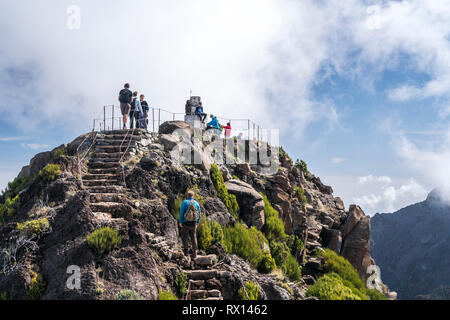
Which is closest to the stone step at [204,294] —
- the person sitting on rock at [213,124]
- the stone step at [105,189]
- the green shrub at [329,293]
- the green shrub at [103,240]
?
the green shrub at [103,240]

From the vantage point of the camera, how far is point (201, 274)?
371 inches

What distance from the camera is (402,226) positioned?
629ft

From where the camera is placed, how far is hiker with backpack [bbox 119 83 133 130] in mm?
16219

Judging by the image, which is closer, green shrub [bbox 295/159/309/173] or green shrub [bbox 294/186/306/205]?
green shrub [bbox 294/186/306/205]

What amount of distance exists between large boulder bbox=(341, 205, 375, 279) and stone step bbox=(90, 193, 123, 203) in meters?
16.4

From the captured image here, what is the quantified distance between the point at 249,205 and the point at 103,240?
9027mm

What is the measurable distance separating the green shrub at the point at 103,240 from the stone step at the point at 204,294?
2432mm

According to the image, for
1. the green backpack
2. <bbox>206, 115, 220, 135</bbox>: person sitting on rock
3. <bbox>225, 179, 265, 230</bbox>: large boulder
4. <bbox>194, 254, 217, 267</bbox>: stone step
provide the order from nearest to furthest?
the green backpack < <bbox>194, 254, 217, 267</bbox>: stone step < <bbox>225, 179, 265, 230</bbox>: large boulder < <bbox>206, 115, 220, 135</bbox>: person sitting on rock

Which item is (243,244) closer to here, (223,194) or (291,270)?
(223,194)

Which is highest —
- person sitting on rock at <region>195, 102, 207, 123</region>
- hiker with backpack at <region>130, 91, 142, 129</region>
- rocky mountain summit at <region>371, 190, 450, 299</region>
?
person sitting on rock at <region>195, 102, 207, 123</region>

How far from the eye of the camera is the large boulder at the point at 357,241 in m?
21.5

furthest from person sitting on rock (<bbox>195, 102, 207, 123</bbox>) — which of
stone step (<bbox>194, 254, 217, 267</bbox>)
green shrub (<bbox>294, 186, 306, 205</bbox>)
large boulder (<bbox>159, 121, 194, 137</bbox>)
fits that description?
stone step (<bbox>194, 254, 217, 267</bbox>)

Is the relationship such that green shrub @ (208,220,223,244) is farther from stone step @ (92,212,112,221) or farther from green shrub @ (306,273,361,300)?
green shrub @ (306,273,361,300)
